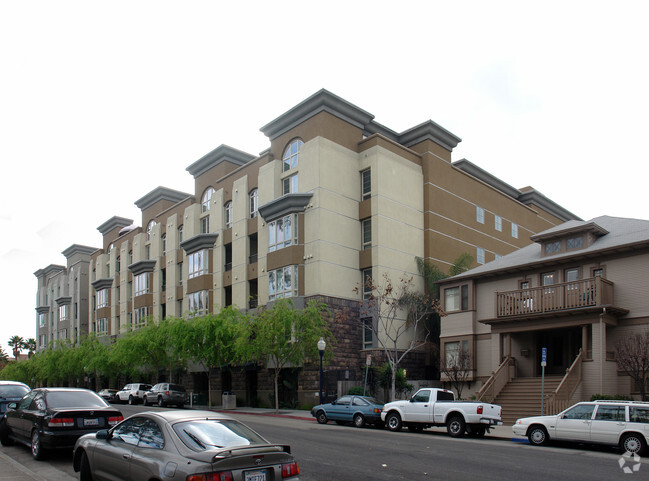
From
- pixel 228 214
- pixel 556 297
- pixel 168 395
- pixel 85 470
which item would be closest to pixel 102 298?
pixel 228 214

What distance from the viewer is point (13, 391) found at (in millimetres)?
20359

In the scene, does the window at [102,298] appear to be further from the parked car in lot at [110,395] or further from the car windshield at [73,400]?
the car windshield at [73,400]

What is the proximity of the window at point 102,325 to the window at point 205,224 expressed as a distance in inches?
866

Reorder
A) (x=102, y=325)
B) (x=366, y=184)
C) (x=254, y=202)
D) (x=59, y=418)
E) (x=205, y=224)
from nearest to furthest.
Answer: (x=59, y=418) < (x=366, y=184) < (x=254, y=202) < (x=205, y=224) < (x=102, y=325)

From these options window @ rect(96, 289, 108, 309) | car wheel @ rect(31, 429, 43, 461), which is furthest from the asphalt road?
window @ rect(96, 289, 108, 309)

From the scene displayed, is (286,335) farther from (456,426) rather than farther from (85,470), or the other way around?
(85,470)

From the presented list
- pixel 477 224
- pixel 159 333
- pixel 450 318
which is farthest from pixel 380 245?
pixel 159 333

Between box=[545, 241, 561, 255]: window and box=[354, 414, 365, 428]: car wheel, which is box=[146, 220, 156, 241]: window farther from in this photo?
box=[354, 414, 365, 428]: car wheel

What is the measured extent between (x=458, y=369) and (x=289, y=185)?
16544 millimetres

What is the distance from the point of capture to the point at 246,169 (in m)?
46.6

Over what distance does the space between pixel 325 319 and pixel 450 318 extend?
722 cm

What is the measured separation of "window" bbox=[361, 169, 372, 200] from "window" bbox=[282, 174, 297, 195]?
4.40m

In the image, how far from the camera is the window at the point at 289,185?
1623 inches

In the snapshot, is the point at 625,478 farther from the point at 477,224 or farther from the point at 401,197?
the point at 477,224
